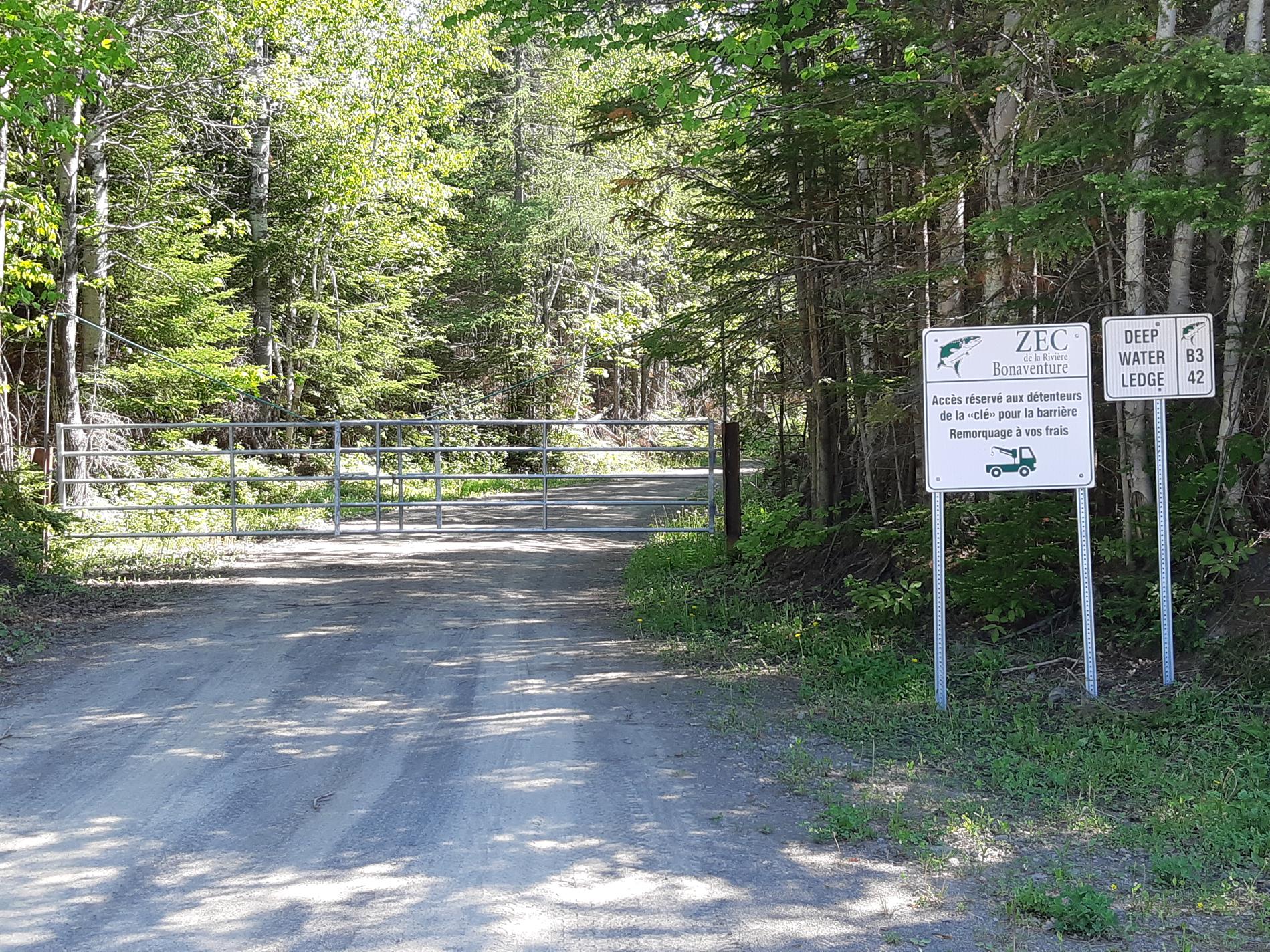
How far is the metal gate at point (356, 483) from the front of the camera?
13039 millimetres

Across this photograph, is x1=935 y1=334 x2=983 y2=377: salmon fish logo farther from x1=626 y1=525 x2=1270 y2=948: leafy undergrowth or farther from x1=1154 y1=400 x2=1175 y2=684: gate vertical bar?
x1=626 y1=525 x2=1270 y2=948: leafy undergrowth

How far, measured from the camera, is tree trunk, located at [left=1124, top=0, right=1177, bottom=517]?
21.6ft

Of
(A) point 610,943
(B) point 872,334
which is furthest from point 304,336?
(A) point 610,943

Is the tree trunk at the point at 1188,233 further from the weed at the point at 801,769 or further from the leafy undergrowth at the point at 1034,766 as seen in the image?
the weed at the point at 801,769

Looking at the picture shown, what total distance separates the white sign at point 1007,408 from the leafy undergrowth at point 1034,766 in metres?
1.36

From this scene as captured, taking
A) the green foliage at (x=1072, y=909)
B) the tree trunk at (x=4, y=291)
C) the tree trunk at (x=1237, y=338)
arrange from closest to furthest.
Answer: the green foliage at (x=1072, y=909) → the tree trunk at (x=1237, y=338) → the tree trunk at (x=4, y=291)

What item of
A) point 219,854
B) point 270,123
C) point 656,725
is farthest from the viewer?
point 270,123

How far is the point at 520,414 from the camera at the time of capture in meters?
30.6

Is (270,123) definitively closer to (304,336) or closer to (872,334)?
(304,336)

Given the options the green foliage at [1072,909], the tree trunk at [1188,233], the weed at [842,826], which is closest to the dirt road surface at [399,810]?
the weed at [842,826]

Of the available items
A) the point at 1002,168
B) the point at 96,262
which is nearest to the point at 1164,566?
the point at 1002,168

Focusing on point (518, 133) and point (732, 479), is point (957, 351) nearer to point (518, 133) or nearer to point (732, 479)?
point (732, 479)

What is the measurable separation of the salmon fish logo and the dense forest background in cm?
69

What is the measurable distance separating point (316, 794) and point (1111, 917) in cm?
344
